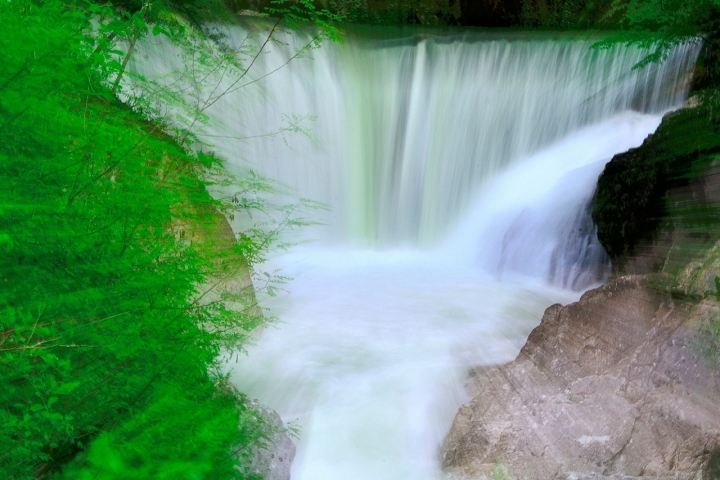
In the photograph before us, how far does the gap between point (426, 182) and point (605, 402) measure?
4.56 meters

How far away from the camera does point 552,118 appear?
690cm

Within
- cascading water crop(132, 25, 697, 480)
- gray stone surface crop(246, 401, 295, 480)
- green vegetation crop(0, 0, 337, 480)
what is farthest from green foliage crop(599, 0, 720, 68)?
green vegetation crop(0, 0, 337, 480)

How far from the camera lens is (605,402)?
275cm

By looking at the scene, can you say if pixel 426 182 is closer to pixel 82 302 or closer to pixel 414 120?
pixel 414 120

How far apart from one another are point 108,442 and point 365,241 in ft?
17.7

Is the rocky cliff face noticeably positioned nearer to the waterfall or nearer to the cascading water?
the cascading water

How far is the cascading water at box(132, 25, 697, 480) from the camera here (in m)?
4.00

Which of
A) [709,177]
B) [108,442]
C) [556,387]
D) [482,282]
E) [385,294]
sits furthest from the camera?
[482,282]

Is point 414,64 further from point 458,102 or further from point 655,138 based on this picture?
point 655,138

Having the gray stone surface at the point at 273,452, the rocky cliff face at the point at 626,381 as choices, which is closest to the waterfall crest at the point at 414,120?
the rocky cliff face at the point at 626,381

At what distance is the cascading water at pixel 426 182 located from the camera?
13.1ft

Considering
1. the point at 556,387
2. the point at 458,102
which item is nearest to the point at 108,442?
the point at 556,387

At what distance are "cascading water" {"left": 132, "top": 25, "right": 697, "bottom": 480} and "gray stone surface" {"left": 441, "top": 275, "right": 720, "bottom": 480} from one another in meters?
0.54

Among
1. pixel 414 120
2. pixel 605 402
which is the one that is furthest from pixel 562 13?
pixel 605 402
